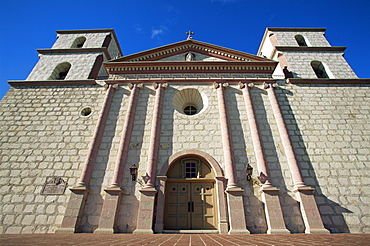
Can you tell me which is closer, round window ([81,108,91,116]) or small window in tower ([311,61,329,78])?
round window ([81,108,91,116])

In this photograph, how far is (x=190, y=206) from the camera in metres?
8.15

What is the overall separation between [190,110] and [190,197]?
527 centimetres

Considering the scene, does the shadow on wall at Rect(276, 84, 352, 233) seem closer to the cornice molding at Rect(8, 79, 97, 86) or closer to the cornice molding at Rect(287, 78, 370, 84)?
the cornice molding at Rect(287, 78, 370, 84)

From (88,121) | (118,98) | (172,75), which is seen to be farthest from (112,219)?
(172,75)

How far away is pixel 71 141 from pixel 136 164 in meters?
3.74

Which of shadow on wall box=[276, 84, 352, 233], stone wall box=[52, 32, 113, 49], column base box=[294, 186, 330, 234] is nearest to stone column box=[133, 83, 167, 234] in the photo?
column base box=[294, 186, 330, 234]

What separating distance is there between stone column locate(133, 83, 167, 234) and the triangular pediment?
4061mm

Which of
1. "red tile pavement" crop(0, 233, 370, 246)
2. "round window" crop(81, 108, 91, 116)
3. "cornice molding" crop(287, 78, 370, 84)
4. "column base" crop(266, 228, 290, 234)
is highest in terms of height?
"cornice molding" crop(287, 78, 370, 84)

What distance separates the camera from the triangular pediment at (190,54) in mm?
12469

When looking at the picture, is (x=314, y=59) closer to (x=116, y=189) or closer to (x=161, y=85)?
(x=161, y=85)

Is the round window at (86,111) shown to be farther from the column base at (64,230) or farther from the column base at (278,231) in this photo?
the column base at (278,231)

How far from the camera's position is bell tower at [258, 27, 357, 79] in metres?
12.8

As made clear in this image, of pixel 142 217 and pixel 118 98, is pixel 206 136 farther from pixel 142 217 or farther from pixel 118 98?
pixel 118 98

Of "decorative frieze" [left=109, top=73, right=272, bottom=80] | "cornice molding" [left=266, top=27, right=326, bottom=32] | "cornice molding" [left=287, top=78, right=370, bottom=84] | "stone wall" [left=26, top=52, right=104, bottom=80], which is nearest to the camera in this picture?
"cornice molding" [left=287, top=78, right=370, bottom=84]
